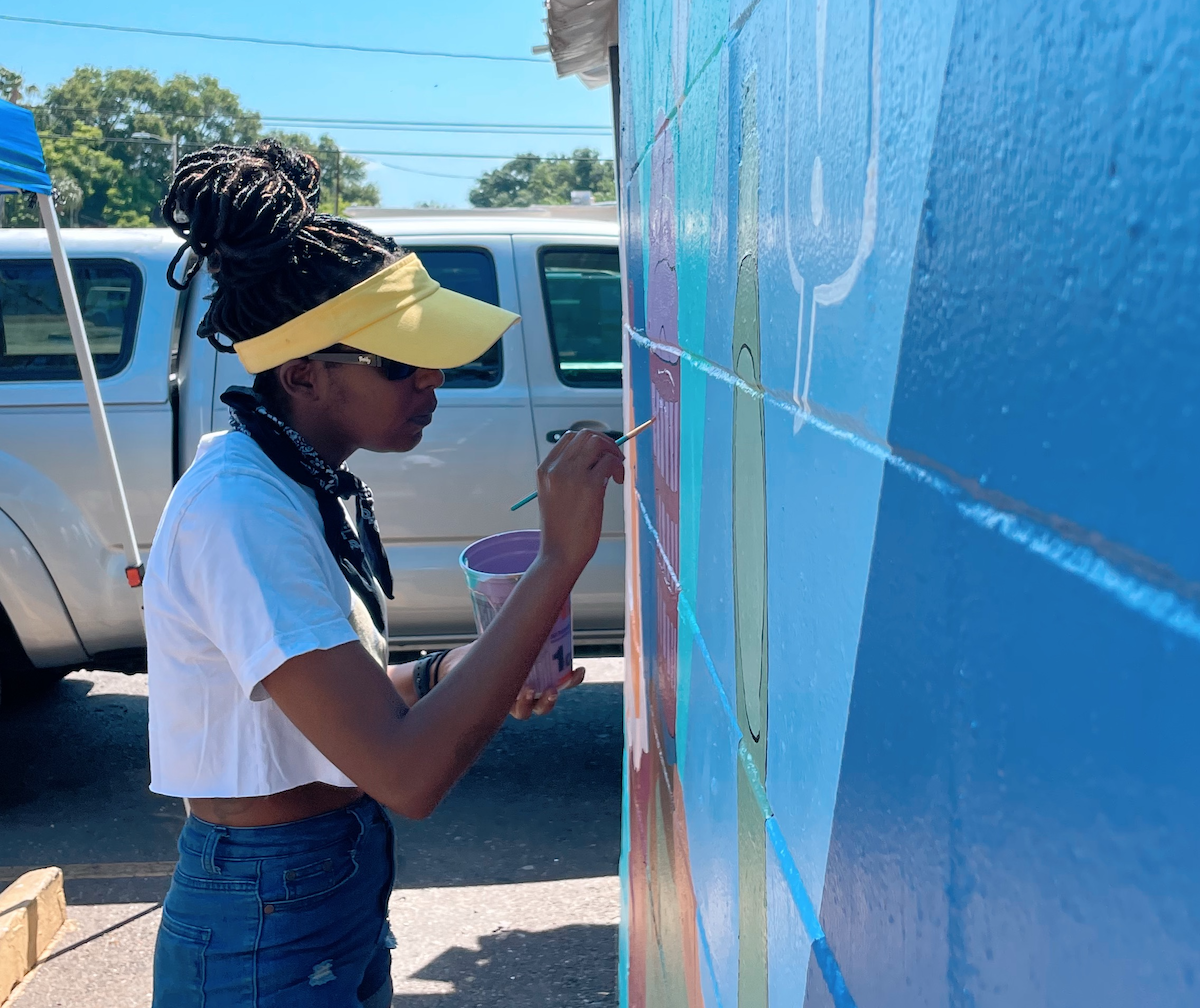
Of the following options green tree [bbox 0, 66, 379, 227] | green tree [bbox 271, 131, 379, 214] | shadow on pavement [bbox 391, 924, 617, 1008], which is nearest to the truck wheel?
shadow on pavement [bbox 391, 924, 617, 1008]

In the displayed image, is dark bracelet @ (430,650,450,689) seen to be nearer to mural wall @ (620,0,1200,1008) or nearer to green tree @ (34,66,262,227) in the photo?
mural wall @ (620,0,1200,1008)

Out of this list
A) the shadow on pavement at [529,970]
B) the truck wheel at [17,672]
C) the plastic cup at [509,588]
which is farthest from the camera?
the truck wheel at [17,672]

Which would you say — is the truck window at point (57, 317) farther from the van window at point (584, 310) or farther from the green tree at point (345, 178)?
the green tree at point (345, 178)

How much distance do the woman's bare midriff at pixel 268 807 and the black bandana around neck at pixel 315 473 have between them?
276 mm

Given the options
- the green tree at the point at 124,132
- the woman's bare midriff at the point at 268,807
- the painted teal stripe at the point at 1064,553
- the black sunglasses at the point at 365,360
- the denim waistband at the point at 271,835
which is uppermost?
the painted teal stripe at the point at 1064,553

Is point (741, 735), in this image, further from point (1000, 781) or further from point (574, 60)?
point (574, 60)

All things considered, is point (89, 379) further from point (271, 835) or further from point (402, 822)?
point (271, 835)

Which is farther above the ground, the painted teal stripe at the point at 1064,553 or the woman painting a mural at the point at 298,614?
the painted teal stripe at the point at 1064,553

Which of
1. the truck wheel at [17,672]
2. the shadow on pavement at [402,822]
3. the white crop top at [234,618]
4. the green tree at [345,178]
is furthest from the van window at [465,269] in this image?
the green tree at [345,178]

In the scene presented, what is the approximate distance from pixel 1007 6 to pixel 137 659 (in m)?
Answer: 5.03

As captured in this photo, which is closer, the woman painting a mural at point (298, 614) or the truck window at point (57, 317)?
the woman painting a mural at point (298, 614)

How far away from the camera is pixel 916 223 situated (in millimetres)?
664

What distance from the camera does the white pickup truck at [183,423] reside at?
15.6 ft

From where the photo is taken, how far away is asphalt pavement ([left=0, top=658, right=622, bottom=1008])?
3.71 metres
